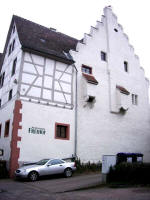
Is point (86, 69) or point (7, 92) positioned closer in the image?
point (7, 92)

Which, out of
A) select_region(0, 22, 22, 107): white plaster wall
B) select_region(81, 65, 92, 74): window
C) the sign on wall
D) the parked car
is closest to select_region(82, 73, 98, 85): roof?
select_region(81, 65, 92, 74): window

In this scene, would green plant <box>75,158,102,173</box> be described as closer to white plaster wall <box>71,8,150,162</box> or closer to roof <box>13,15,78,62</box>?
white plaster wall <box>71,8,150,162</box>

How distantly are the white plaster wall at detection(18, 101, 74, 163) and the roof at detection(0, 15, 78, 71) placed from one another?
4.43 metres

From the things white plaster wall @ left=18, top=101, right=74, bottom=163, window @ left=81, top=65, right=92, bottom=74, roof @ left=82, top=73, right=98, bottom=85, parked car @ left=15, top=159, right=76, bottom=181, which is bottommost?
parked car @ left=15, top=159, right=76, bottom=181

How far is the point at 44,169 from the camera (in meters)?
14.3

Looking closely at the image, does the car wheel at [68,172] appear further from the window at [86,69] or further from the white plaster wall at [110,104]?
the window at [86,69]

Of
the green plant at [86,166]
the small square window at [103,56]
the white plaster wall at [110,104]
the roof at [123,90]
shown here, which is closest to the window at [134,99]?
the white plaster wall at [110,104]

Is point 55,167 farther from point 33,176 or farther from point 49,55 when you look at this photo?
point 49,55

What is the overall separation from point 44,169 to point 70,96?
730 centimetres

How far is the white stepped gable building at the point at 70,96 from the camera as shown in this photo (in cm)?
1723

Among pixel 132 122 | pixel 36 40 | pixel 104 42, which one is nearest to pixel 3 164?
pixel 36 40

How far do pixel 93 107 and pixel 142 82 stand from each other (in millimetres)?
9352

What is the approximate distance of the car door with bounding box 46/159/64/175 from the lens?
14.6 m

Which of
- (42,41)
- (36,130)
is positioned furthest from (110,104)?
(42,41)
